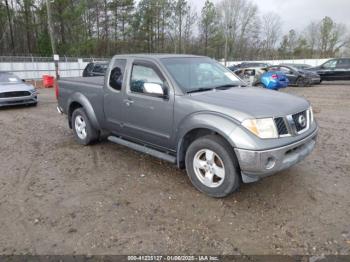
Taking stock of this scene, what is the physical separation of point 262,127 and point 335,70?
18.2 metres

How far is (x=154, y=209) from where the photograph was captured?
137 inches

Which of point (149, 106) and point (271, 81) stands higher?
point (149, 106)

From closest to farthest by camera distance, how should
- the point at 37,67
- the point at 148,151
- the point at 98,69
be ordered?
the point at 148,151, the point at 98,69, the point at 37,67

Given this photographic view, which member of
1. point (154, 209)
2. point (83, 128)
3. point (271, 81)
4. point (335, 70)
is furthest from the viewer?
point (335, 70)

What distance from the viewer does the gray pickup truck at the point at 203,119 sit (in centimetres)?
327

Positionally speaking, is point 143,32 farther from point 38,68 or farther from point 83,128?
point 83,128

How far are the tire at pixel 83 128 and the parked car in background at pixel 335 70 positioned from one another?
1766 cm

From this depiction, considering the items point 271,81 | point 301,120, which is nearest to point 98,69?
point 271,81

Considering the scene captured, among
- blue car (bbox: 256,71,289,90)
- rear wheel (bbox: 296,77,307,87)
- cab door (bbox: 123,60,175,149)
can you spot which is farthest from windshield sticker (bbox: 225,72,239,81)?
rear wheel (bbox: 296,77,307,87)

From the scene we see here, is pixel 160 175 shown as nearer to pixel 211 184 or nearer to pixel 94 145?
pixel 211 184

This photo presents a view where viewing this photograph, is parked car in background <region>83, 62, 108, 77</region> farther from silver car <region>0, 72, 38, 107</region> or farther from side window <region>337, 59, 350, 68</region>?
side window <region>337, 59, 350, 68</region>

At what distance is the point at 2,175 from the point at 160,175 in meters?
2.45

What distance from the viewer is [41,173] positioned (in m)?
4.56

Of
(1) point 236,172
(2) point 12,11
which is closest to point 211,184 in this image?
(1) point 236,172
